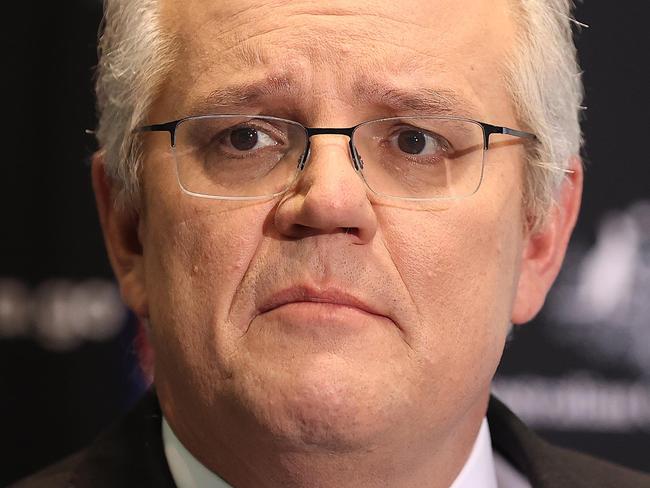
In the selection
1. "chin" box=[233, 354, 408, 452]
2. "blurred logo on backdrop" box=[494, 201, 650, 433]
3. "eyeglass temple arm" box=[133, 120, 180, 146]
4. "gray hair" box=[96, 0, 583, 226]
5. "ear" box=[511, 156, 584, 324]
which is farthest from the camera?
"blurred logo on backdrop" box=[494, 201, 650, 433]

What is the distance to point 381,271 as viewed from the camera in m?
1.80

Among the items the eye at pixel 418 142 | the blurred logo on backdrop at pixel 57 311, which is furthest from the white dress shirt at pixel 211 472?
the blurred logo on backdrop at pixel 57 311

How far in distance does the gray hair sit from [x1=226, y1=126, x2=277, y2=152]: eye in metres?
0.23

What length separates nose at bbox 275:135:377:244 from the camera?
1.74 meters

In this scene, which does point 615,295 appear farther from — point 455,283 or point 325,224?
point 325,224

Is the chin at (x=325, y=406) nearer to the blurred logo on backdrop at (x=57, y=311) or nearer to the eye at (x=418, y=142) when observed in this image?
the eye at (x=418, y=142)

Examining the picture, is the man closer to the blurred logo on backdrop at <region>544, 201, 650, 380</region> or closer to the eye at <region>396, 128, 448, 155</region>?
the eye at <region>396, 128, 448, 155</region>

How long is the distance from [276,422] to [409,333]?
0.29 metres

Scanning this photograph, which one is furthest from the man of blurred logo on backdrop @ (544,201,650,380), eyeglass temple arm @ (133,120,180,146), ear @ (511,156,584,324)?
blurred logo on backdrop @ (544,201,650,380)

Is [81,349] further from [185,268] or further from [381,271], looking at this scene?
[381,271]

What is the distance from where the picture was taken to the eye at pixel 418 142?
75.7 inches

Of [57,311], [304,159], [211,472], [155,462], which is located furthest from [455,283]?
[57,311]

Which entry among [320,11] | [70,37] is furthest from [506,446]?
[70,37]

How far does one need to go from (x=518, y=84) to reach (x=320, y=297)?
0.66m
